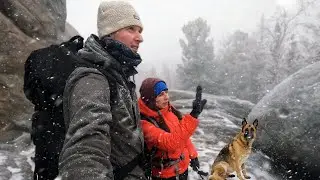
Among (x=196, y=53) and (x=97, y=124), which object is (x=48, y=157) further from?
(x=196, y=53)

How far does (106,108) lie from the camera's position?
157cm

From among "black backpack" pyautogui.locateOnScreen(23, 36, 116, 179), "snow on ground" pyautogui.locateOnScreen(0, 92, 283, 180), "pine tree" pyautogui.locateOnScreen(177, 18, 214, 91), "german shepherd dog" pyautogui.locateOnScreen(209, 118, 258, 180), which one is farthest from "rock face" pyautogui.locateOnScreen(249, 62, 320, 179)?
"pine tree" pyautogui.locateOnScreen(177, 18, 214, 91)

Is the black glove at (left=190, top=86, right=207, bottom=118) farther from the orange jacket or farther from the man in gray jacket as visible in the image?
the man in gray jacket

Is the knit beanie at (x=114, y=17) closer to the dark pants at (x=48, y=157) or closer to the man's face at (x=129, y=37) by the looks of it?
the man's face at (x=129, y=37)

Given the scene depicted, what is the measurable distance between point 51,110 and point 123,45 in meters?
0.59

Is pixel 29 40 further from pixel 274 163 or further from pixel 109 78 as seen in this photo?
pixel 109 78

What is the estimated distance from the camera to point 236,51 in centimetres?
3909

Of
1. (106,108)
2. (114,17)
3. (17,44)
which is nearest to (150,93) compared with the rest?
(114,17)

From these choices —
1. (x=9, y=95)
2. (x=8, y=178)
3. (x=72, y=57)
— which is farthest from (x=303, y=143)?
(x=9, y=95)

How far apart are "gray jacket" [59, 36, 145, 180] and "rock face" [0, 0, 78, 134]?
7704mm

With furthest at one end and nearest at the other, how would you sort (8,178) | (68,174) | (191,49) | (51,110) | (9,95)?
1. (191,49)
2. (9,95)
3. (8,178)
4. (51,110)
5. (68,174)

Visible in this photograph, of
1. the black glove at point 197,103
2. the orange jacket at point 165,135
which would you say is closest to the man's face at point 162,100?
the orange jacket at point 165,135

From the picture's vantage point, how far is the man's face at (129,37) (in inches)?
88.0

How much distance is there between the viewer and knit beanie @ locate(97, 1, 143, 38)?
230 centimetres
